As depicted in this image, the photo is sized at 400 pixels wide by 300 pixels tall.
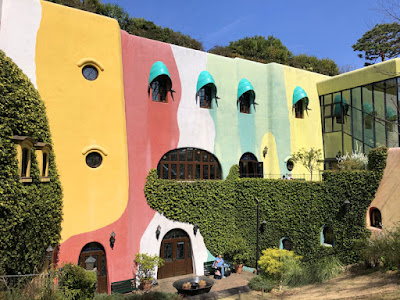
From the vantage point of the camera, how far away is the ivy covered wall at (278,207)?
13508mm

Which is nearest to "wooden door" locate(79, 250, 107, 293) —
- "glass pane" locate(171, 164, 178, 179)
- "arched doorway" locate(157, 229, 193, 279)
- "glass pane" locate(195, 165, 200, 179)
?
"arched doorway" locate(157, 229, 193, 279)

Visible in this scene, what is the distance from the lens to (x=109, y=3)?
30.4 meters

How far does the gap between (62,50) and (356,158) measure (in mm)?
15240

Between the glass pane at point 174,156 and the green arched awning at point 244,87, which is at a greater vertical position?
the green arched awning at point 244,87

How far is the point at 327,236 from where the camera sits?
48.2 feet

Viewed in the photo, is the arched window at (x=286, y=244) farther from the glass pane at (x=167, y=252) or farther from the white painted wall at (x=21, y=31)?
the white painted wall at (x=21, y=31)

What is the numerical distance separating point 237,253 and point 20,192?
37.7 feet

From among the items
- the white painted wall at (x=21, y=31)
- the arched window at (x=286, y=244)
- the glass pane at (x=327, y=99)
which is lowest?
the arched window at (x=286, y=244)

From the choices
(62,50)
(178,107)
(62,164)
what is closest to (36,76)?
(62,50)

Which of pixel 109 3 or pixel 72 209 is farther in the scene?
pixel 109 3

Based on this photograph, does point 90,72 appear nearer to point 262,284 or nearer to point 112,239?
point 112,239

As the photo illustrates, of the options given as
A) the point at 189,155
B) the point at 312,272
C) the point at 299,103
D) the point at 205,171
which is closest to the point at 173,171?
the point at 189,155

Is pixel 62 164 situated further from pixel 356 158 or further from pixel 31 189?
pixel 356 158

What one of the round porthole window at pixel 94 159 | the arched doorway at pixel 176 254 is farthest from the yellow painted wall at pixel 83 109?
the arched doorway at pixel 176 254
